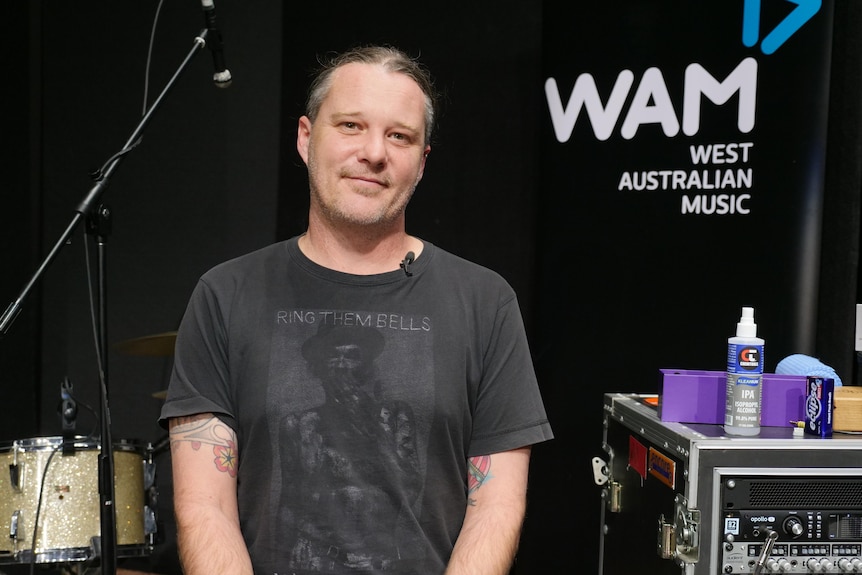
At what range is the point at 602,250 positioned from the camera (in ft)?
8.67

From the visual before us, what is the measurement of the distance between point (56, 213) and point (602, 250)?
2.12 meters

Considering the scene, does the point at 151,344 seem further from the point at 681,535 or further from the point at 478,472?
the point at 681,535

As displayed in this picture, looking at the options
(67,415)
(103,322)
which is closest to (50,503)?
(67,415)

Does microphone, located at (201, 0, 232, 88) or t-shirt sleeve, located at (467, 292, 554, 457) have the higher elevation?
microphone, located at (201, 0, 232, 88)

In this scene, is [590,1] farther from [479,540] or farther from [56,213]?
[56,213]

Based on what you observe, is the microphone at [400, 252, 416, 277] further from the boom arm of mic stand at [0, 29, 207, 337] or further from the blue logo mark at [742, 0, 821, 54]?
the blue logo mark at [742, 0, 821, 54]

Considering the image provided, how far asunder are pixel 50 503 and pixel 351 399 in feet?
4.90

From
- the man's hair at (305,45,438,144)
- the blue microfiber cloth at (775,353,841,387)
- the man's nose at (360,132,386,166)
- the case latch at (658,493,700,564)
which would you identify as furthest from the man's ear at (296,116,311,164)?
the blue microfiber cloth at (775,353,841,387)

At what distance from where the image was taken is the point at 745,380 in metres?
1.60

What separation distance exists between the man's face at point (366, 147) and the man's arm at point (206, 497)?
41cm

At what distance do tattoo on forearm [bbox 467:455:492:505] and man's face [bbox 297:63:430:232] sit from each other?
0.43 metres

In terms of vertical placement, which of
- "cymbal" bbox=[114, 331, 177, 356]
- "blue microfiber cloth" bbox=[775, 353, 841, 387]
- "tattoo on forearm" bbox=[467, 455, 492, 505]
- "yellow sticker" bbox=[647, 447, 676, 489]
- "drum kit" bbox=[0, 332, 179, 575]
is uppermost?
"blue microfiber cloth" bbox=[775, 353, 841, 387]

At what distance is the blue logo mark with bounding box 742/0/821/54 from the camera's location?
7.50 ft

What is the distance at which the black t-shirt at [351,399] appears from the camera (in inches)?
54.4
